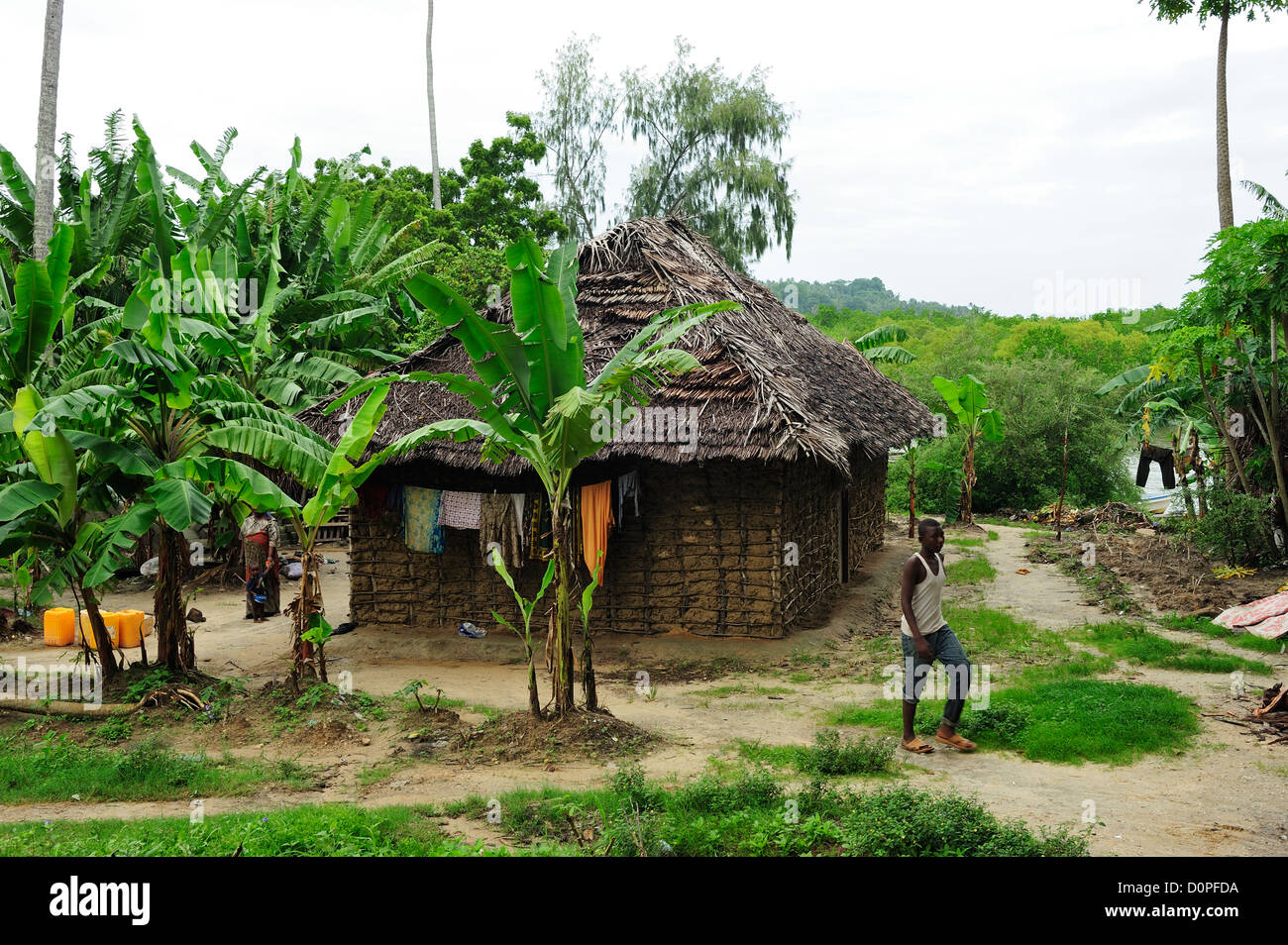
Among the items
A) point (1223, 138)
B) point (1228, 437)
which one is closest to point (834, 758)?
point (1228, 437)

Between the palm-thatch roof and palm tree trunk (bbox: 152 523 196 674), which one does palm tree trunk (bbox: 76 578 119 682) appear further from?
the palm-thatch roof

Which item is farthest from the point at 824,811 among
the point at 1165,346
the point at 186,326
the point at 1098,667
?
the point at 1165,346

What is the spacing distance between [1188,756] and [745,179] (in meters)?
25.6

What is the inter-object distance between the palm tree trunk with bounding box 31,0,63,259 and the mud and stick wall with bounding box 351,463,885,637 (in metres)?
5.03

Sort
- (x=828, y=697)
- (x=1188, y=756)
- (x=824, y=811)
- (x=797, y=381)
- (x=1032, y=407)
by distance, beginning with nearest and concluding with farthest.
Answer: (x=824, y=811) < (x=1188, y=756) < (x=828, y=697) < (x=797, y=381) < (x=1032, y=407)

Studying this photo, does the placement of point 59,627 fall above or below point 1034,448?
below

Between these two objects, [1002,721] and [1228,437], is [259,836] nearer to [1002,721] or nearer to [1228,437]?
[1002,721]

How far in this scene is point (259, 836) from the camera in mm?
4852

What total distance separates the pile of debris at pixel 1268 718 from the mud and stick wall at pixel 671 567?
4.33m

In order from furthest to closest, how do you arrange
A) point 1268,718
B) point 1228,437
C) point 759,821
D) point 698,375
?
point 1228,437, point 698,375, point 1268,718, point 759,821

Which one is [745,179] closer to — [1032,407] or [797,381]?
[1032,407]

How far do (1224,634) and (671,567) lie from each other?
19.5 ft
